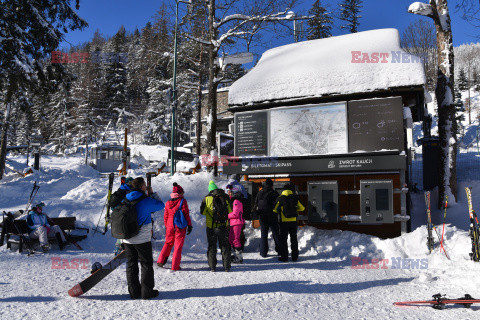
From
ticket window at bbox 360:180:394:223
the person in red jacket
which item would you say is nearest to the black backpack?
the person in red jacket

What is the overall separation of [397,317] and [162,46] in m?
15.5

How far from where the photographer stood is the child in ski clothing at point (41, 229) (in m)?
7.90

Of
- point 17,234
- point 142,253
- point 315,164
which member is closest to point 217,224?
point 142,253

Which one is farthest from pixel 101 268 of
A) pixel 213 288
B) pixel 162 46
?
pixel 162 46

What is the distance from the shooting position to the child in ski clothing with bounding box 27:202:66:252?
25.9ft

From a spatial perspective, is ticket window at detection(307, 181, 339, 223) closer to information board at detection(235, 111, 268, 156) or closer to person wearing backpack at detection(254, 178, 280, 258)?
person wearing backpack at detection(254, 178, 280, 258)

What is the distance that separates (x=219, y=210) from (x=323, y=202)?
369 centimetres

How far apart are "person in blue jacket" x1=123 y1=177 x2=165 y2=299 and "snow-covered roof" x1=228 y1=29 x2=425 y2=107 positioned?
6.29 meters

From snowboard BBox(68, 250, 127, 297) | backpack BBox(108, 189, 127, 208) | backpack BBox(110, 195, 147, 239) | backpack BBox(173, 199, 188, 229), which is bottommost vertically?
snowboard BBox(68, 250, 127, 297)

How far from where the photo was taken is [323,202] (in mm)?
9508

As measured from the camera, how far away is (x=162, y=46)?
54.9 feet

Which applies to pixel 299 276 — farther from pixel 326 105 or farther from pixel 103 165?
pixel 103 165

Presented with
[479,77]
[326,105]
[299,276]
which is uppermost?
[479,77]
